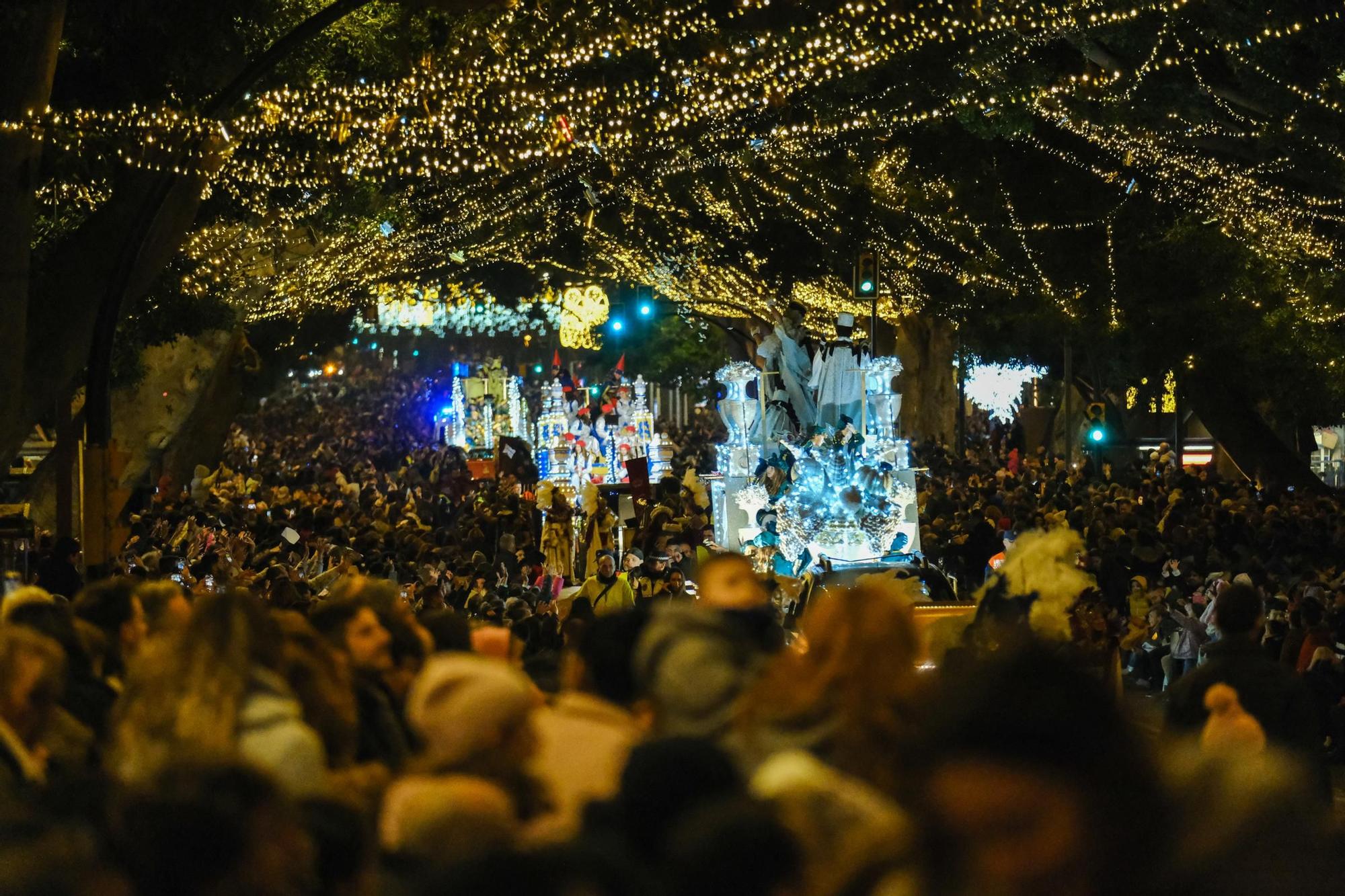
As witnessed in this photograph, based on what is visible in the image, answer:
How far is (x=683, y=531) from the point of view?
21.1 metres

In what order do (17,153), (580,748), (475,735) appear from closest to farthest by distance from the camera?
1. (475,735)
2. (580,748)
3. (17,153)

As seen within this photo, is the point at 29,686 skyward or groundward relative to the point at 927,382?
groundward

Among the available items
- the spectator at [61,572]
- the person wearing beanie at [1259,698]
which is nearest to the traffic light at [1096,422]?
the spectator at [61,572]

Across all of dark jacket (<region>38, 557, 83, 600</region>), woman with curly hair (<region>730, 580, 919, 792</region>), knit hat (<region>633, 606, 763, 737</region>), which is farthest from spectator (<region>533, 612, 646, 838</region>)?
dark jacket (<region>38, 557, 83, 600</region>)

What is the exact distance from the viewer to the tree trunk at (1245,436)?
3259cm

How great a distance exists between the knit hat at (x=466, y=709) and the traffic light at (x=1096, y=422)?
94.3 feet

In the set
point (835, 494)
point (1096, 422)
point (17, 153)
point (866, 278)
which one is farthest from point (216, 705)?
point (1096, 422)

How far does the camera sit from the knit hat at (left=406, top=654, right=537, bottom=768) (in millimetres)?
4203

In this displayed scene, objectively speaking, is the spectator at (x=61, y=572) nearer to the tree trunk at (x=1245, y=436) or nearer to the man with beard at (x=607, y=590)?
the man with beard at (x=607, y=590)

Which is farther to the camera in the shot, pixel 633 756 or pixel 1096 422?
pixel 1096 422

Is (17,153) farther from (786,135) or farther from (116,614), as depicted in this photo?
(786,135)

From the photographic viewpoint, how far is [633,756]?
12.6 ft

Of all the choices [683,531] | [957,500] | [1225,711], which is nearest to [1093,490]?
[957,500]

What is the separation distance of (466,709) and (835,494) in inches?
640
